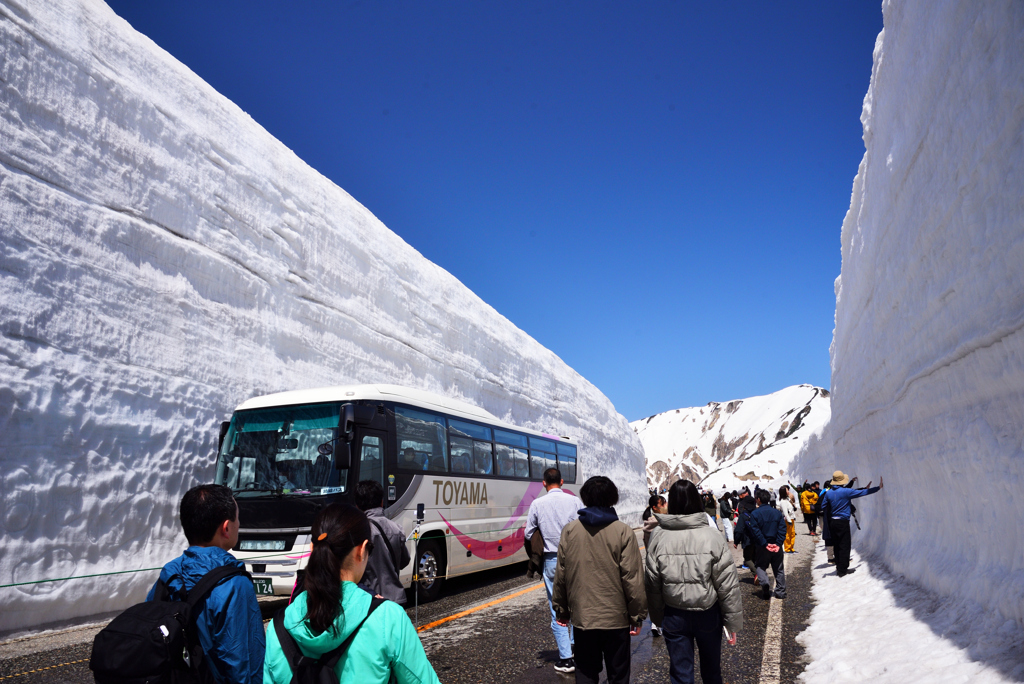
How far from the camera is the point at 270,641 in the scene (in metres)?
1.98

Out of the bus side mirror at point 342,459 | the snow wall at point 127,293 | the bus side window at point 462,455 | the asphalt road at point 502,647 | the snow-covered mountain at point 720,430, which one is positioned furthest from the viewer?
the snow-covered mountain at point 720,430

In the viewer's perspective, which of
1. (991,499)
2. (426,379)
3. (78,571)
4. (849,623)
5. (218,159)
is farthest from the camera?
(426,379)

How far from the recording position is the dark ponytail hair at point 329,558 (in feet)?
6.08

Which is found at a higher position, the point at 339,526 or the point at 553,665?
the point at 339,526

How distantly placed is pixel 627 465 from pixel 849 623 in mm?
35531

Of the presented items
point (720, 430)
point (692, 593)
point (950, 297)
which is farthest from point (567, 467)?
point (720, 430)

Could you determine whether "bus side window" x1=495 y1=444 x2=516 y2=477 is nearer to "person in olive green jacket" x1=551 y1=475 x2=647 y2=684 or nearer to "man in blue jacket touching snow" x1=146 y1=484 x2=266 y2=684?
"person in olive green jacket" x1=551 y1=475 x2=647 y2=684

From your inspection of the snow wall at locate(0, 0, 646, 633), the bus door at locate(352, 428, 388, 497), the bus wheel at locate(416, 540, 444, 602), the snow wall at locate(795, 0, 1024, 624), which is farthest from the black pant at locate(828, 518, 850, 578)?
the snow wall at locate(0, 0, 646, 633)

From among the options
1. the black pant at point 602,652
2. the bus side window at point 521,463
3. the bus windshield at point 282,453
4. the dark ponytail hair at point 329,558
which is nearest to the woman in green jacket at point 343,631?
the dark ponytail hair at point 329,558

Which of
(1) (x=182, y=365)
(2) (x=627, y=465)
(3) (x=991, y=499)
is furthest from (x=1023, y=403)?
(2) (x=627, y=465)

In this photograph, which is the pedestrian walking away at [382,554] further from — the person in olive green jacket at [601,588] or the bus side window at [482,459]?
the bus side window at [482,459]

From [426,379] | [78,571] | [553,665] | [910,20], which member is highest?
[910,20]

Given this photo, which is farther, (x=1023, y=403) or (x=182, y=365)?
(x=182, y=365)

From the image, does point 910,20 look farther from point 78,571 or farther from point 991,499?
point 78,571
